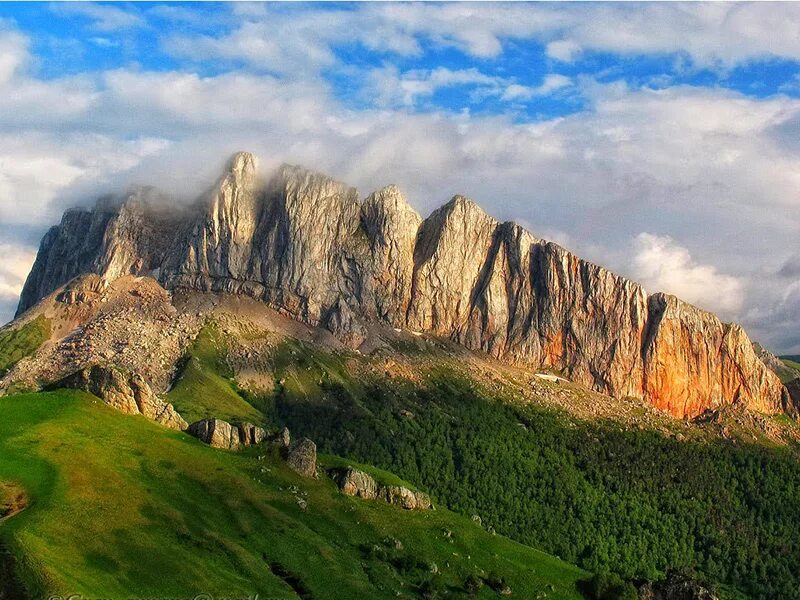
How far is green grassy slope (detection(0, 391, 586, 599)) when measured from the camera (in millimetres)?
121750

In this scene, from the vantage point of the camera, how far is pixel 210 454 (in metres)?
188

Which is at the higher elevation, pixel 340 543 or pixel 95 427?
pixel 95 427

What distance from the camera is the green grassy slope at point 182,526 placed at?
122 m

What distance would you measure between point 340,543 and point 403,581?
44.6ft

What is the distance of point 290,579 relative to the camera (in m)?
148

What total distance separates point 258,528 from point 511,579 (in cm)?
5608

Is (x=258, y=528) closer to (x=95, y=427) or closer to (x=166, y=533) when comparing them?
(x=166, y=533)

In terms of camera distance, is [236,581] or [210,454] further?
[210,454]

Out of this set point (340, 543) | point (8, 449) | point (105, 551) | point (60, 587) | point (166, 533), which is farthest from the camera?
point (340, 543)

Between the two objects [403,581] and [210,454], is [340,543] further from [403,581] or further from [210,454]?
[210,454]

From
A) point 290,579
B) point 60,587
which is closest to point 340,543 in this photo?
point 290,579

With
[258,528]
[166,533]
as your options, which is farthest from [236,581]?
[258,528]

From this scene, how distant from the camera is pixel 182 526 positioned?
147 meters

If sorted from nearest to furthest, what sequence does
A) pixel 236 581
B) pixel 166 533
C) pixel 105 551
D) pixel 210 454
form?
pixel 105 551
pixel 236 581
pixel 166 533
pixel 210 454
